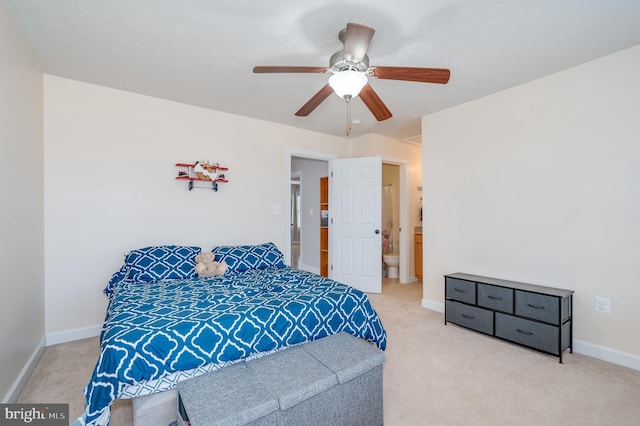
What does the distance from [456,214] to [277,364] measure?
9.18 feet

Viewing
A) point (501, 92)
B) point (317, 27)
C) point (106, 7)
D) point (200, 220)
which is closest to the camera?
point (106, 7)

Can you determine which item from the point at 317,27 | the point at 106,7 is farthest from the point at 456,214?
the point at 106,7

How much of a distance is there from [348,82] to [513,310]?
2.49 metres

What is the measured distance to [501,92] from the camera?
10.1ft

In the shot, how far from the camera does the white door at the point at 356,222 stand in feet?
14.6

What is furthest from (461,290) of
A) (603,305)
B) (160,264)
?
(160,264)

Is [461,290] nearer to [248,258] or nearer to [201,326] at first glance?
[248,258]

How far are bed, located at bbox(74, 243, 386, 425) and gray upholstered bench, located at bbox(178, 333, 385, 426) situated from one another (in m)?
0.13

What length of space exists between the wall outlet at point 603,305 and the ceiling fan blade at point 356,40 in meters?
2.78

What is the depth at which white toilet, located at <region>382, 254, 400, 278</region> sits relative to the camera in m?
5.47

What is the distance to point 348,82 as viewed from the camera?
1.88 meters

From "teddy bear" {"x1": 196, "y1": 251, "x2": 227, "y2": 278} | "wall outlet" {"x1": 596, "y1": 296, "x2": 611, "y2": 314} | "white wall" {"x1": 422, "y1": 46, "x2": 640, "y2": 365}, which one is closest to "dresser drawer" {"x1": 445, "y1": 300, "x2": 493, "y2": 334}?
"white wall" {"x1": 422, "y1": 46, "x2": 640, "y2": 365}

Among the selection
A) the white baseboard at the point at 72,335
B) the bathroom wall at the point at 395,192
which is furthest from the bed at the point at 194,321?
the bathroom wall at the point at 395,192

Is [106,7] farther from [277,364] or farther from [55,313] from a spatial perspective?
[55,313]
